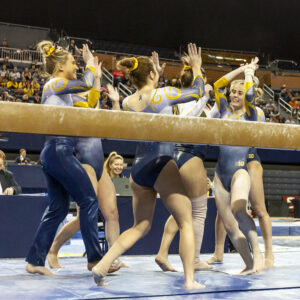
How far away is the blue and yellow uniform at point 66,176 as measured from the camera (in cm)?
305

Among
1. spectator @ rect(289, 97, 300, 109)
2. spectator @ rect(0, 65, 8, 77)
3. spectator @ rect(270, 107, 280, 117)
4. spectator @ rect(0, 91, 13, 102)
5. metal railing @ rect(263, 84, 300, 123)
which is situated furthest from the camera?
spectator @ rect(289, 97, 300, 109)

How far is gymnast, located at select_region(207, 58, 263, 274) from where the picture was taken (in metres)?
3.50

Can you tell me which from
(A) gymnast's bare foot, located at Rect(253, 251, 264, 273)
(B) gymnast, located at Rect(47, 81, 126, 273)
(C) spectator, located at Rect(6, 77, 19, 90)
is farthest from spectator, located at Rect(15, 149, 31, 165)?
Answer: (A) gymnast's bare foot, located at Rect(253, 251, 264, 273)

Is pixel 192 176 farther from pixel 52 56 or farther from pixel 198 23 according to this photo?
pixel 198 23

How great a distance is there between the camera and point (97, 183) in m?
3.55

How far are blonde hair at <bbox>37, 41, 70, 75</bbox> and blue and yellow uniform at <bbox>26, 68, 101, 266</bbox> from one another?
24 centimetres

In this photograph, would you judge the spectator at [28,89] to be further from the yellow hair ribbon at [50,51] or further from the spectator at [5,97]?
the yellow hair ribbon at [50,51]

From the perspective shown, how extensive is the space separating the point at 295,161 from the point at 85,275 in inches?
523

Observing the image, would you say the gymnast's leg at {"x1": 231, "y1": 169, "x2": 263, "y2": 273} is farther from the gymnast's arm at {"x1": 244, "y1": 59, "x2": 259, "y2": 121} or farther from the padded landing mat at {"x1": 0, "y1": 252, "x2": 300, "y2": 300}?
the gymnast's arm at {"x1": 244, "y1": 59, "x2": 259, "y2": 121}

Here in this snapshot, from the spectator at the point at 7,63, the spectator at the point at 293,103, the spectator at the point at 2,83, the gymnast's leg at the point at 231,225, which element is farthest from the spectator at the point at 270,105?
the gymnast's leg at the point at 231,225

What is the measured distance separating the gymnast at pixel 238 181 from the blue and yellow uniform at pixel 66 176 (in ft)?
3.50

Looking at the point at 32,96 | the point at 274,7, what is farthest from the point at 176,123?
the point at 274,7

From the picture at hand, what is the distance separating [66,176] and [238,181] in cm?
134

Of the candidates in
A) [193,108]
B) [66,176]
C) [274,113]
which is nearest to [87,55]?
[66,176]
